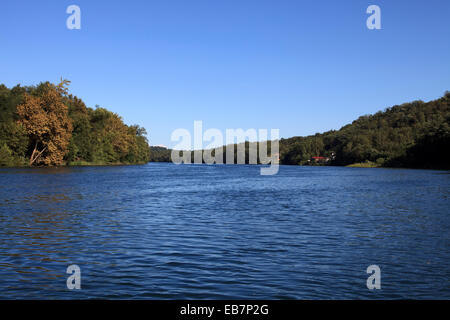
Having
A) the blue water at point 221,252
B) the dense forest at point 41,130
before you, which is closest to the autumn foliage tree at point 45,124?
the dense forest at point 41,130

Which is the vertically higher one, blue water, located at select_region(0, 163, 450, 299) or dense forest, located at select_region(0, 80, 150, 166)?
dense forest, located at select_region(0, 80, 150, 166)

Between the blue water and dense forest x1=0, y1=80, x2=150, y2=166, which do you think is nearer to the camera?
the blue water

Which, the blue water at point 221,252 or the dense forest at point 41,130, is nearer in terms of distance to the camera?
the blue water at point 221,252

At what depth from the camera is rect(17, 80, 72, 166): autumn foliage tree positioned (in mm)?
85562

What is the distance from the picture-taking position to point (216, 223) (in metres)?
A: 20.3

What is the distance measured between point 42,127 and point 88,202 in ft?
215

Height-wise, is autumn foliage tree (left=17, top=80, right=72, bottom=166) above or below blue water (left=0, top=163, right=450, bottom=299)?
above

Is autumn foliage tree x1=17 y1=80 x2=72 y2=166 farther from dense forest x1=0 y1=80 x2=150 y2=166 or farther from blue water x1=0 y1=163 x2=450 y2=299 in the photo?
blue water x1=0 y1=163 x2=450 y2=299

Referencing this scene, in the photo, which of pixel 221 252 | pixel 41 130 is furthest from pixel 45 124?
pixel 221 252

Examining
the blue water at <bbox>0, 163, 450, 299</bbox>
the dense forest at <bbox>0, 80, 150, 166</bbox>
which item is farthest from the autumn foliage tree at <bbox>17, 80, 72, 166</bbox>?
the blue water at <bbox>0, 163, 450, 299</bbox>

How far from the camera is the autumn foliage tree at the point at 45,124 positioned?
8556 cm

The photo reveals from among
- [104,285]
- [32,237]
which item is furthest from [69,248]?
[104,285]

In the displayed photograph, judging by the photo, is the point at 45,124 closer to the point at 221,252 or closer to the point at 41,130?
the point at 41,130

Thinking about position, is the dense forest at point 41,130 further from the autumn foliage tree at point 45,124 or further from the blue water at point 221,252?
the blue water at point 221,252
